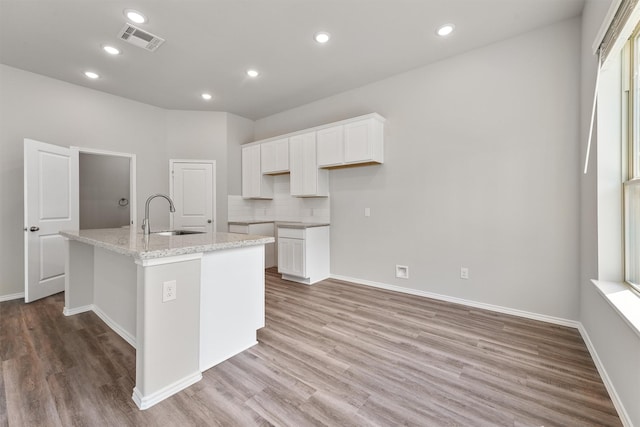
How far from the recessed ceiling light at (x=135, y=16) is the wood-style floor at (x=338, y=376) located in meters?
2.99

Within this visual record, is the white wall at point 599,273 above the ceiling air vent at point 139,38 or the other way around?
the other way around

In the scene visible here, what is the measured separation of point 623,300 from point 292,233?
340cm

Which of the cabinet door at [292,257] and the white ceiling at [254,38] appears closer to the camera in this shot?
the white ceiling at [254,38]

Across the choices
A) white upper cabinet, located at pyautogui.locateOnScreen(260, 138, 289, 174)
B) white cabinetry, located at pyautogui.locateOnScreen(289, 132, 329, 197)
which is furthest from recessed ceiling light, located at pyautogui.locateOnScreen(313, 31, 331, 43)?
white upper cabinet, located at pyautogui.locateOnScreen(260, 138, 289, 174)

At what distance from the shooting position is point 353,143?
3775 mm

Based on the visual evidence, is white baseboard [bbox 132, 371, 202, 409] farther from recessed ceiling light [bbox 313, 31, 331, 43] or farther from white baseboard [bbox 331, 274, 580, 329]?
recessed ceiling light [bbox 313, 31, 331, 43]

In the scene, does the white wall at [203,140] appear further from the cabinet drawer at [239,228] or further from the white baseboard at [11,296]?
the white baseboard at [11,296]

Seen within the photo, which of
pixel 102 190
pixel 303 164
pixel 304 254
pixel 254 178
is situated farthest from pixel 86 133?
pixel 304 254

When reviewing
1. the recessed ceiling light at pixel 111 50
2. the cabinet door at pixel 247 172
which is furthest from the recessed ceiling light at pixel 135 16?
the cabinet door at pixel 247 172

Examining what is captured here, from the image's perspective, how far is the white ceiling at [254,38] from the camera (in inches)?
96.4

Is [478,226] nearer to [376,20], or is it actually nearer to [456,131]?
[456,131]

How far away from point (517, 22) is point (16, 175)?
6132mm

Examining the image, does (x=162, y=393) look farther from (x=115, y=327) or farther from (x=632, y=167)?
(x=632, y=167)

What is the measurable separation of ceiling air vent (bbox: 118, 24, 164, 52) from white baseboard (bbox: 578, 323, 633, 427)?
4686 mm
